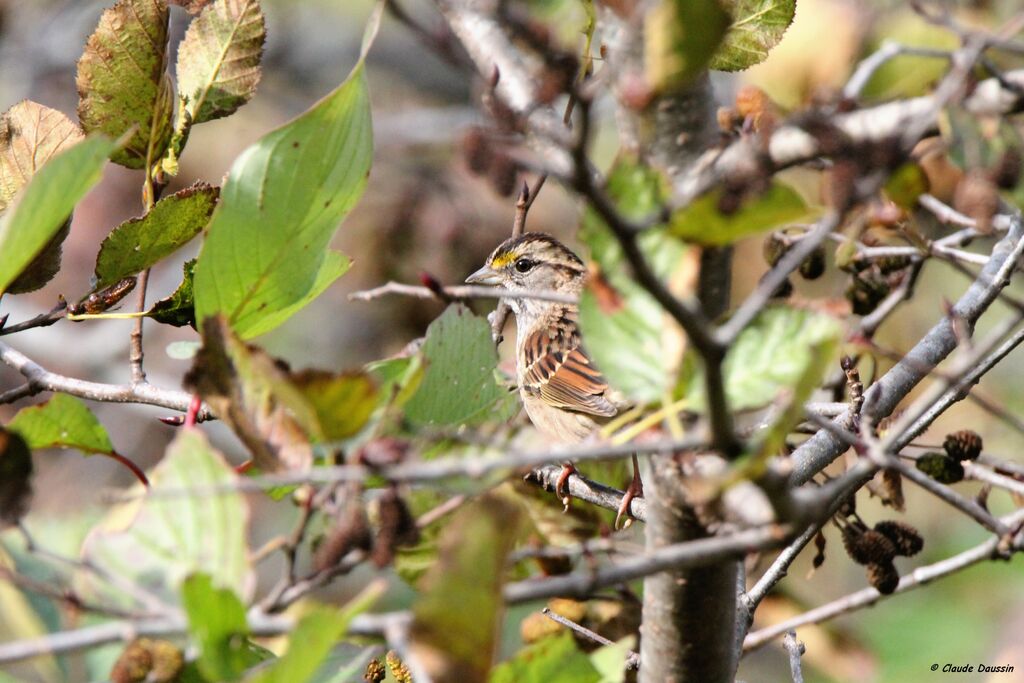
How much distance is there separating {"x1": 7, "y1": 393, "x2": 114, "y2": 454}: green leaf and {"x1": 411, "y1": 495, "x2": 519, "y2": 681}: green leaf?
2.17 ft

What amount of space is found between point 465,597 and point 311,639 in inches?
5.9

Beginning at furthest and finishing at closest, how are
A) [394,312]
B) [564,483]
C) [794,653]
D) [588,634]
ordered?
[394,312], [564,483], [794,653], [588,634]

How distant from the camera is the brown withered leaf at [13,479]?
1237 mm

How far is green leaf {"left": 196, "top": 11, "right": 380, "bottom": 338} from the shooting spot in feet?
4.60

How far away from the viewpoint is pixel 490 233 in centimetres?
680

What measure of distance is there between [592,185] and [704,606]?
80 cm

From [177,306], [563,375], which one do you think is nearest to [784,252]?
[177,306]

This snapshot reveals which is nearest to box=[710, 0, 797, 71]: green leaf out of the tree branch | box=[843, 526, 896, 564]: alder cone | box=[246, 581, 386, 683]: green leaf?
the tree branch

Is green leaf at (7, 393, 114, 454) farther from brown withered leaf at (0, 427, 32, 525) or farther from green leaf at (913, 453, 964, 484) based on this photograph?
green leaf at (913, 453, 964, 484)

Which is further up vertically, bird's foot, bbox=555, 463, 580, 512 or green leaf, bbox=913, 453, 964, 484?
green leaf, bbox=913, 453, 964, 484

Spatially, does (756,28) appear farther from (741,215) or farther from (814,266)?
(814,266)

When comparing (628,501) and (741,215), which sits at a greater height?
(741,215)

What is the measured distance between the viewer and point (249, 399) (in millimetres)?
1242

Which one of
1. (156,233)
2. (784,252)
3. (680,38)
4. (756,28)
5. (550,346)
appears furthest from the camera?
(550,346)
